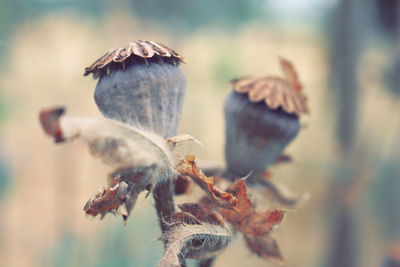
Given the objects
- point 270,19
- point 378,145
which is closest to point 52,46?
point 270,19

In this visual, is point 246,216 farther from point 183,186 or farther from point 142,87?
point 142,87

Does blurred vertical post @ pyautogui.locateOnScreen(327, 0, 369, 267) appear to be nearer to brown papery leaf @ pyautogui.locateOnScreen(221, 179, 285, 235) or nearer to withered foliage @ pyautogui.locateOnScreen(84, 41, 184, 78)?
brown papery leaf @ pyautogui.locateOnScreen(221, 179, 285, 235)

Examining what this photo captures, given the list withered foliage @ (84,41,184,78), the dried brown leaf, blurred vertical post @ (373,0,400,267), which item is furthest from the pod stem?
blurred vertical post @ (373,0,400,267)

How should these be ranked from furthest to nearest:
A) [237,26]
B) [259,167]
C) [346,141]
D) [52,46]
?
[237,26] < [346,141] < [52,46] < [259,167]

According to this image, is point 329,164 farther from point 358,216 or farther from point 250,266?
point 250,266

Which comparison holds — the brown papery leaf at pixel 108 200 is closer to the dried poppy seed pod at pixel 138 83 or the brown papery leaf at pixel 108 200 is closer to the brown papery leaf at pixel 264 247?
the dried poppy seed pod at pixel 138 83

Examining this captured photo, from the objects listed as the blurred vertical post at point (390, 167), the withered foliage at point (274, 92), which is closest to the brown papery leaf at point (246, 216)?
the withered foliage at point (274, 92)

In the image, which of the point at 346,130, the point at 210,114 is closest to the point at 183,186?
the point at 210,114
